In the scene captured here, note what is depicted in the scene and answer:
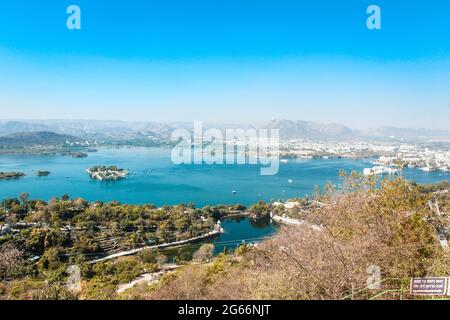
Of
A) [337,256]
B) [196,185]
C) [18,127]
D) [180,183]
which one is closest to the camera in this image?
[337,256]

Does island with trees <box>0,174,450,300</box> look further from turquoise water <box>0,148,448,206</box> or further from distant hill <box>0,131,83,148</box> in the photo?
distant hill <box>0,131,83,148</box>

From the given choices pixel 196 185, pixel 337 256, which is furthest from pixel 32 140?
pixel 337 256

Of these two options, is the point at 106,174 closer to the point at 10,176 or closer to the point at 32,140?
the point at 10,176

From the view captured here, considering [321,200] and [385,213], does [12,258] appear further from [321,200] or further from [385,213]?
[385,213]

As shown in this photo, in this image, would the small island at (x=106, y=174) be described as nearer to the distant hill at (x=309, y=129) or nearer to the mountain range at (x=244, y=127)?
the mountain range at (x=244, y=127)

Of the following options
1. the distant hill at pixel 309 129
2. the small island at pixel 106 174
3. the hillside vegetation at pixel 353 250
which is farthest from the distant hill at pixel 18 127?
the hillside vegetation at pixel 353 250
